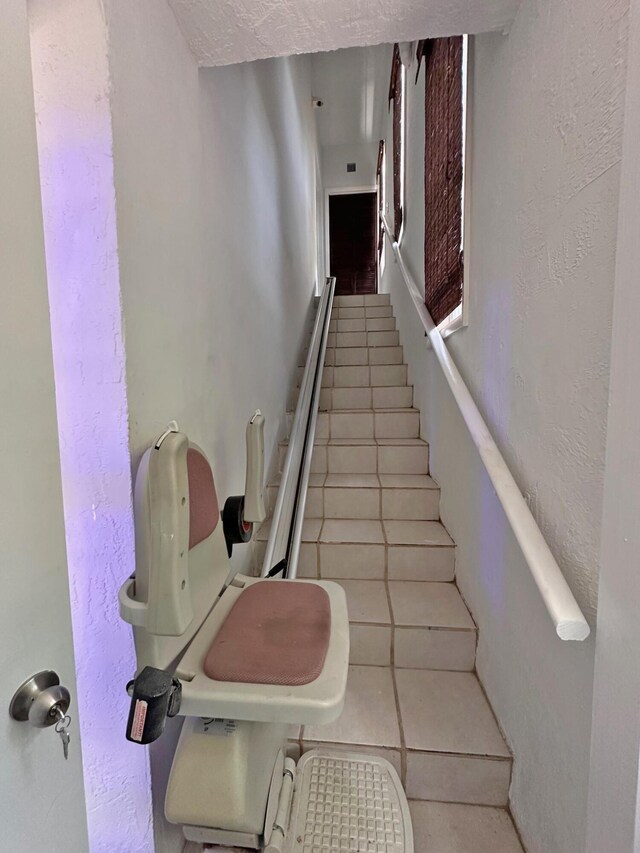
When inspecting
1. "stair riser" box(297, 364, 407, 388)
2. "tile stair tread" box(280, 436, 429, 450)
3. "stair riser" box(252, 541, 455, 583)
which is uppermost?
"stair riser" box(297, 364, 407, 388)

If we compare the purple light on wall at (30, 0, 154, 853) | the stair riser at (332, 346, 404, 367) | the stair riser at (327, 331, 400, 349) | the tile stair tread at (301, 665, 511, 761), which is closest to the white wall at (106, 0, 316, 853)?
the purple light on wall at (30, 0, 154, 853)

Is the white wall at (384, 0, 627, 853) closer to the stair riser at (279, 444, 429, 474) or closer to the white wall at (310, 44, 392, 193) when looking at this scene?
the stair riser at (279, 444, 429, 474)

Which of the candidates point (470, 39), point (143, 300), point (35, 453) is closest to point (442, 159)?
point (470, 39)

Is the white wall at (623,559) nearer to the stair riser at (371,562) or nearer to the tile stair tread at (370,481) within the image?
the stair riser at (371,562)

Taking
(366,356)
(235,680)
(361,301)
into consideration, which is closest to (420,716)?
(235,680)

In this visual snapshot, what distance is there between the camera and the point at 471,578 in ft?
4.61

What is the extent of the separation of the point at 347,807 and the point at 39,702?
3.15 ft

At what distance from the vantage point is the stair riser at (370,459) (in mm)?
2148

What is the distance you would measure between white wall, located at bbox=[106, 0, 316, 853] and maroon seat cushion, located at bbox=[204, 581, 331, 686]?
1.16ft

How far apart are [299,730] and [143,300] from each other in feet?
4.28

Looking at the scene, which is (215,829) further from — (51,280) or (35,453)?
(51,280)

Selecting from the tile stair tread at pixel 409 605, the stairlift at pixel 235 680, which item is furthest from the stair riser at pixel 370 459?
the stairlift at pixel 235 680

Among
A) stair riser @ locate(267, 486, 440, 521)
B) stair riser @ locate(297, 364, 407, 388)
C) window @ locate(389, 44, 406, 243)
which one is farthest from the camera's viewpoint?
window @ locate(389, 44, 406, 243)

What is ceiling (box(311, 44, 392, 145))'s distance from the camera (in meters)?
3.71
